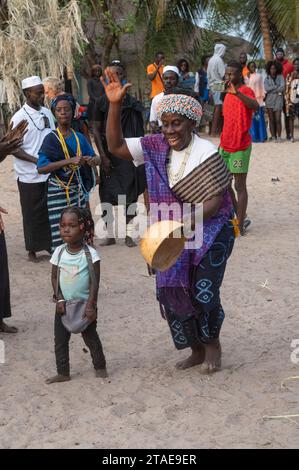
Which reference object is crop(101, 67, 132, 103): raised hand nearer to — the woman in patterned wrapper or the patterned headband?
the woman in patterned wrapper

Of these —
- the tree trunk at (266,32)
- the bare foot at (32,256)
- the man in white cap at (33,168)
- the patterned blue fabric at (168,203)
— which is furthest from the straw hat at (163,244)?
the tree trunk at (266,32)

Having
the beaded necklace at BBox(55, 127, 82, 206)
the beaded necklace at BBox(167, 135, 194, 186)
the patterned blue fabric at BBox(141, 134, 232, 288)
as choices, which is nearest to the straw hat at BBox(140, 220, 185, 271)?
the patterned blue fabric at BBox(141, 134, 232, 288)

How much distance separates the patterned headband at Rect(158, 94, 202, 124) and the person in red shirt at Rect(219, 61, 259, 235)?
3731 mm

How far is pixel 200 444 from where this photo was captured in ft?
13.3

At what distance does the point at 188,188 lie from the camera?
4.70m

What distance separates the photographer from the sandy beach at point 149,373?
420cm

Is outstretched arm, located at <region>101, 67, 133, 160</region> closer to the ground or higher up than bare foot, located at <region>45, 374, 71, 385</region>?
higher up

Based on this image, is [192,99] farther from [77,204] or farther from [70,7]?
[70,7]

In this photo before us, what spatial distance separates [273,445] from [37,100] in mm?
4636

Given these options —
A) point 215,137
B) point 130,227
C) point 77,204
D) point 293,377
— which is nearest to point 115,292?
point 77,204

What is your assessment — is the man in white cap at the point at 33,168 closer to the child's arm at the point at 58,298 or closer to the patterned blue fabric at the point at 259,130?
the child's arm at the point at 58,298

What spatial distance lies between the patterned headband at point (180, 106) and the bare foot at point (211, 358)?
139 centimetres

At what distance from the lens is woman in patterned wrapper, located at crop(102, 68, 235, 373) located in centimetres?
465

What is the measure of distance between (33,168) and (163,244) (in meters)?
3.71
